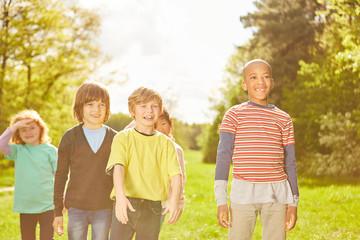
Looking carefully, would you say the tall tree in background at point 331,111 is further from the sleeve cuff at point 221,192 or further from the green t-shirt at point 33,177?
the sleeve cuff at point 221,192

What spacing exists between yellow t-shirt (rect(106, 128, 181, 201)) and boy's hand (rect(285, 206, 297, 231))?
1.12 m

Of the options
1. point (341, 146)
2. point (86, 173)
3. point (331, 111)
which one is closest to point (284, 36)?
point (331, 111)

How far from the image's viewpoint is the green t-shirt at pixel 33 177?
499 centimetres

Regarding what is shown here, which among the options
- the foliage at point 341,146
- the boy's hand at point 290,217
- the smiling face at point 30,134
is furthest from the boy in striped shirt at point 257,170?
the foliage at point 341,146

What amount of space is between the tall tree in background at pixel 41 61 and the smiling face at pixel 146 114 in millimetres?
19149

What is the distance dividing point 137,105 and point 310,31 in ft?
79.8

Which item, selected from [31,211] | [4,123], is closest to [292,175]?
[31,211]

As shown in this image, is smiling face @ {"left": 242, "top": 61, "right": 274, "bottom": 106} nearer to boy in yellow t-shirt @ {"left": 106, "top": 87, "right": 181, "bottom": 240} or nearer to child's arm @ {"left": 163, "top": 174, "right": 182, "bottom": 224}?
boy in yellow t-shirt @ {"left": 106, "top": 87, "right": 181, "bottom": 240}

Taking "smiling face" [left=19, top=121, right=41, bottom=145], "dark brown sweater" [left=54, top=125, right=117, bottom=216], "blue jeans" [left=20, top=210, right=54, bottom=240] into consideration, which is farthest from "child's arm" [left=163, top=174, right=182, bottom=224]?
"smiling face" [left=19, top=121, right=41, bottom=145]

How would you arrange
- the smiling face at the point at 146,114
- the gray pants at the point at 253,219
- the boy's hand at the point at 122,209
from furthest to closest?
the gray pants at the point at 253,219 < the smiling face at the point at 146,114 < the boy's hand at the point at 122,209

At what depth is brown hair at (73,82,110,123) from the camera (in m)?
3.93

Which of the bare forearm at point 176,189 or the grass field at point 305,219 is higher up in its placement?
the bare forearm at point 176,189

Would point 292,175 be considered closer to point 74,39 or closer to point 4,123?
point 4,123

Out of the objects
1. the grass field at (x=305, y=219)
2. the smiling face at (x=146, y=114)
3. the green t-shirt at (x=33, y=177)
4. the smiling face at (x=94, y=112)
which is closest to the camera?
the smiling face at (x=146, y=114)
